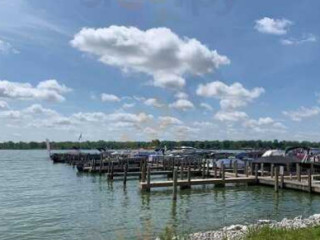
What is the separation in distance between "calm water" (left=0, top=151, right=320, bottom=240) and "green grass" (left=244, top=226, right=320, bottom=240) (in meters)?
6.99

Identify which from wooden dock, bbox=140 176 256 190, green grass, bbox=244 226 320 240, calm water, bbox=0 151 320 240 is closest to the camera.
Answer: green grass, bbox=244 226 320 240

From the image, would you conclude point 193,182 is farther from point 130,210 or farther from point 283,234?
point 283,234

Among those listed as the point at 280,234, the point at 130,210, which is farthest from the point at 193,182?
the point at 280,234

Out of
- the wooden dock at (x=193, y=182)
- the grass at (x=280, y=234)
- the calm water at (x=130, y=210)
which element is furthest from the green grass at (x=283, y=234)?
the wooden dock at (x=193, y=182)

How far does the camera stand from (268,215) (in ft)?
Result: 90.2

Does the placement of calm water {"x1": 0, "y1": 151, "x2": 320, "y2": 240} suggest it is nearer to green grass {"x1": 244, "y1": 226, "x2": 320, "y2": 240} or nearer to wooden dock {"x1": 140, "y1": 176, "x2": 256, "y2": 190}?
wooden dock {"x1": 140, "y1": 176, "x2": 256, "y2": 190}

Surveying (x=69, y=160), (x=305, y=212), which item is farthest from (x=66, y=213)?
(x=69, y=160)

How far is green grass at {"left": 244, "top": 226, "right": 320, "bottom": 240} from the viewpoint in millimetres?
14599

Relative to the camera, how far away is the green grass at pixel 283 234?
14.6 metres

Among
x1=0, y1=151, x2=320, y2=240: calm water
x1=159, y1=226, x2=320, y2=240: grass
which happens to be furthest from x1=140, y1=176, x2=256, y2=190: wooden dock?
x1=159, y1=226, x2=320, y2=240: grass

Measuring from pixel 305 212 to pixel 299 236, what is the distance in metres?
14.6

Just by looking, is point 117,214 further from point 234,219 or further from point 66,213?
point 234,219

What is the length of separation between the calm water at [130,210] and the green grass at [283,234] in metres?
6.99

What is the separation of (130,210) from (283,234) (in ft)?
52.8
